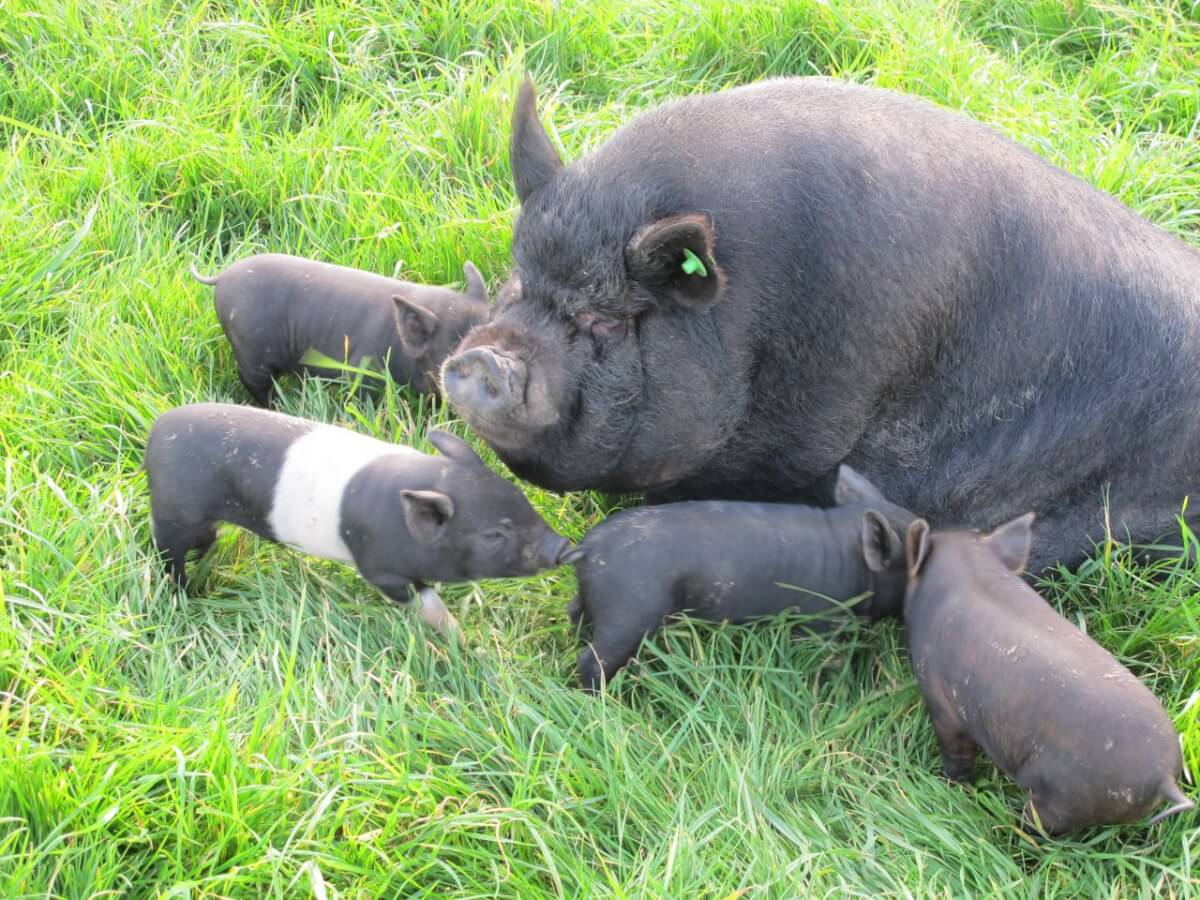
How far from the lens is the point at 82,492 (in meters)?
4.48

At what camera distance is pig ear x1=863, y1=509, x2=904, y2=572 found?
391cm

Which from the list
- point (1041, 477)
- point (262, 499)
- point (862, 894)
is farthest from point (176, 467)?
point (1041, 477)

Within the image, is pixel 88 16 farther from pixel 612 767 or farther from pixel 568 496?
pixel 612 767

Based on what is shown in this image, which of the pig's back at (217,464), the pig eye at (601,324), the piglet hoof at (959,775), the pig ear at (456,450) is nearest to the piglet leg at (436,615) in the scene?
the pig ear at (456,450)

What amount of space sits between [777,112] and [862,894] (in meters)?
2.32

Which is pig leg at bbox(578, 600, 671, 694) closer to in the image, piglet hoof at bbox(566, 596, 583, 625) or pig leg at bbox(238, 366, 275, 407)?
piglet hoof at bbox(566, 596, 583, 625)

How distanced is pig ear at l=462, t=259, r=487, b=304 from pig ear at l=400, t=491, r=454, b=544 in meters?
1.31

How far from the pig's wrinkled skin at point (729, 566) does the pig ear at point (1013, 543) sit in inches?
10.9

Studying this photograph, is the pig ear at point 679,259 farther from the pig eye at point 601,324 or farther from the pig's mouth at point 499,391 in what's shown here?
the pig's mouth at point 499,391

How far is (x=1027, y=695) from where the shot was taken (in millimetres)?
3443

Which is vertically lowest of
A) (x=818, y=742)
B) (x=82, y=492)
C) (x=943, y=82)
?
(x=818, y=742)

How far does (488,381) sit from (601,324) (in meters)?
0.38

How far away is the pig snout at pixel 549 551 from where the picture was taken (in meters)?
4.06

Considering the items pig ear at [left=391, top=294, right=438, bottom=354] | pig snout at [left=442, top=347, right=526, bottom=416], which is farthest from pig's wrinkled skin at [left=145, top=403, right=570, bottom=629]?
pig ear at [left=391, top=294, right=438, bottom=354]
